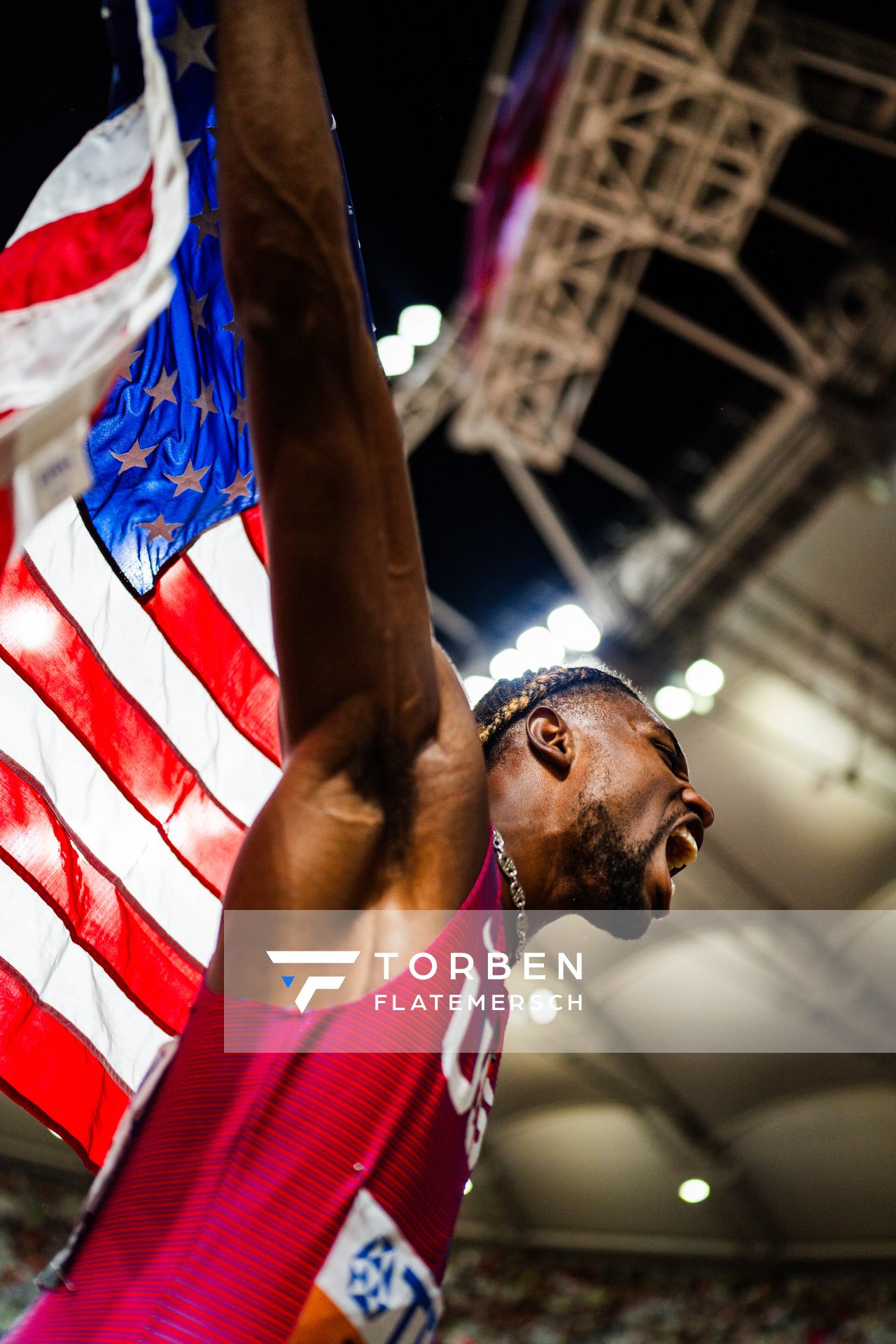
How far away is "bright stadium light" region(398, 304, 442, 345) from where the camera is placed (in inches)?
259

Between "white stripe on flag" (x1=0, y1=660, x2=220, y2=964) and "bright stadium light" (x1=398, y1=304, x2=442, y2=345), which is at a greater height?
"bright stadium light" (x1=398, y1=304, x2=442, y2=345)

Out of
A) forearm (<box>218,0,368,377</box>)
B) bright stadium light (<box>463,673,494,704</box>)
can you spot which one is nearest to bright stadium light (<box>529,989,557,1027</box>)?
bright stadium light (<box>463,673,494,704</box>)

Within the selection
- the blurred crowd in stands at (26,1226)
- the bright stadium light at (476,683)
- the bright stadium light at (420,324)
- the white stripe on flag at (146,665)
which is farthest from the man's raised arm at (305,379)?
the blurred crowd in stands at (26,1226)

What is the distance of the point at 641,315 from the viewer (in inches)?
297

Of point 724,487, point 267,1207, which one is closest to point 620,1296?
point 724,487

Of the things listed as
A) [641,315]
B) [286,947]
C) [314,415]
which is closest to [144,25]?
[314,415]

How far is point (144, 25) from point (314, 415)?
536mm

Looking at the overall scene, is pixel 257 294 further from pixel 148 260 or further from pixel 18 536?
pixel 18 536

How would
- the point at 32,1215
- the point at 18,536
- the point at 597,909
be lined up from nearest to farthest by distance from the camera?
the point at 18,536
the point at 597,909
the point at 32,1215

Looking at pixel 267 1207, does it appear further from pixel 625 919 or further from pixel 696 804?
pixel 696 804

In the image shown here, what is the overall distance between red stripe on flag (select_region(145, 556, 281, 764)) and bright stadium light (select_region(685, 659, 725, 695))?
5.66 meters

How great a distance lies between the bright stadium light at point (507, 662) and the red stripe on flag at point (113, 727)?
18.8ft

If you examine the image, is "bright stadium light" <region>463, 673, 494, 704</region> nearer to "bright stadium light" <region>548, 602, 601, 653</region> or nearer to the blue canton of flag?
"bright stadium light" <region>548, 602, 601, 653</region>

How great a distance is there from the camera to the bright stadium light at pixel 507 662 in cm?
796
